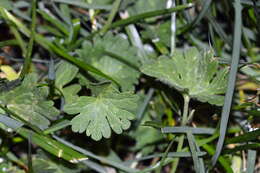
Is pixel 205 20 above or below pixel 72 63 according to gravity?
above

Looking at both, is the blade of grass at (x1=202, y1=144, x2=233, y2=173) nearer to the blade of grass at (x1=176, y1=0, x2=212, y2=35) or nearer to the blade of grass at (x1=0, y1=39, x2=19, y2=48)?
the blade of grass at (x1=176, y1=0, x2=212, y2=35)

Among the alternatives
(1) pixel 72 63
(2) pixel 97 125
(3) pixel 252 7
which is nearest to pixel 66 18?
(1) pixel 72 63

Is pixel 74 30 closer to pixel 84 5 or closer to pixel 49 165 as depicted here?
pixel 84 5

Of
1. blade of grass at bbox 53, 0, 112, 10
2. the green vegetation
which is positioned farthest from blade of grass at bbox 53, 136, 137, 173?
blade of grass at bbox 53, 0, 112, 10

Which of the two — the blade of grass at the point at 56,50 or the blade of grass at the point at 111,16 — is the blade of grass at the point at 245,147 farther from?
the blade of grass at the point at 111,16

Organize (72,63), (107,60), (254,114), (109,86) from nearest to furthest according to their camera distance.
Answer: (109,86)
(254,114)
(72,63)
(107,60)

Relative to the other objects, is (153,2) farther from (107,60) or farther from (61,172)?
(61,172)
